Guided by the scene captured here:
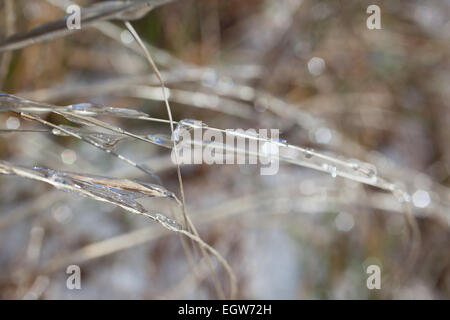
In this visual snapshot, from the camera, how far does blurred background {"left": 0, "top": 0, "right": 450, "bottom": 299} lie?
0.67 m

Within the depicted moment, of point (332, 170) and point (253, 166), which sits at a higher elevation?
point (253, 166)

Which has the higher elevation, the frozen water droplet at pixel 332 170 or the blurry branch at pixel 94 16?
the blurry branch at pixel 94 16

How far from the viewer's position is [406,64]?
3.18ft

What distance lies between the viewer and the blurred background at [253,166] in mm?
667

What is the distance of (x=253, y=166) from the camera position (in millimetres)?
828

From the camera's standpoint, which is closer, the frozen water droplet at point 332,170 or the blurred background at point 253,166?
the frozen water droplet at point 332,170

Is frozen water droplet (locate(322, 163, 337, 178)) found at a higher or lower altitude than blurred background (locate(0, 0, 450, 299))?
lower

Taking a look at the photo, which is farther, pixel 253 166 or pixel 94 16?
pixel 253 166

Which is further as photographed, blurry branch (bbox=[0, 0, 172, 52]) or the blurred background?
the blurred background

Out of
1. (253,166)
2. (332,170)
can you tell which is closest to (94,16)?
(332,170)

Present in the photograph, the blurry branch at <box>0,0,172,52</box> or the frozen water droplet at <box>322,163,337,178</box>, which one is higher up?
the blurry branch at <box>0,0,172,52</box>

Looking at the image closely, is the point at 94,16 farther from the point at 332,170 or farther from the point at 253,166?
the point at 253,166
